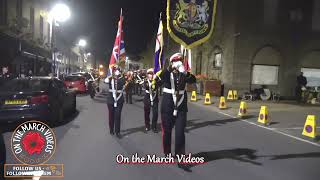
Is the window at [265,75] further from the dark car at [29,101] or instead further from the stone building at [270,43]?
the dark car at [29,101]

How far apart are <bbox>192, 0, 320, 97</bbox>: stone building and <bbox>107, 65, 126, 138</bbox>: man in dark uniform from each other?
1823 cm

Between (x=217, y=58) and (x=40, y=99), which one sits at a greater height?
(x=217, y=58)

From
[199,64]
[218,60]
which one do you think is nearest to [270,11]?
[218,60]

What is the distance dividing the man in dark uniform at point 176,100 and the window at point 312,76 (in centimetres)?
2416

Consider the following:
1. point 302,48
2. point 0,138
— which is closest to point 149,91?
point 0,138

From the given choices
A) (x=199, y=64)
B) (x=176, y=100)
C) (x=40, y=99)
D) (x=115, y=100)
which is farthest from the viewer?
(x=199, y=64)

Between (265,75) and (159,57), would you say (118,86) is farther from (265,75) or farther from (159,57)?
(265,75)

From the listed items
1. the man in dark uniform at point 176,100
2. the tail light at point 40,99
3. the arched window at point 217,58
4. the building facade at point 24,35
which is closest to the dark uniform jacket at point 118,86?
the tail light at point 40,99

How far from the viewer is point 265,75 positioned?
27.9 meters

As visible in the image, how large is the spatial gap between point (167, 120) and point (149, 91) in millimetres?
4131

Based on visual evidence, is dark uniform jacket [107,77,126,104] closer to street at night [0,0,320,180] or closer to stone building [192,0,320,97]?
street at night [0,0,320,180]

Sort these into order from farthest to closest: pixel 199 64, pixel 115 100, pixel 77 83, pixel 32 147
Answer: pixel 199 64 → pixel 77 83 → pixel 115 100 → pixel 32 147

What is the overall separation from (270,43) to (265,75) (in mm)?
2413

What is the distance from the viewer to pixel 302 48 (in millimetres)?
28453
